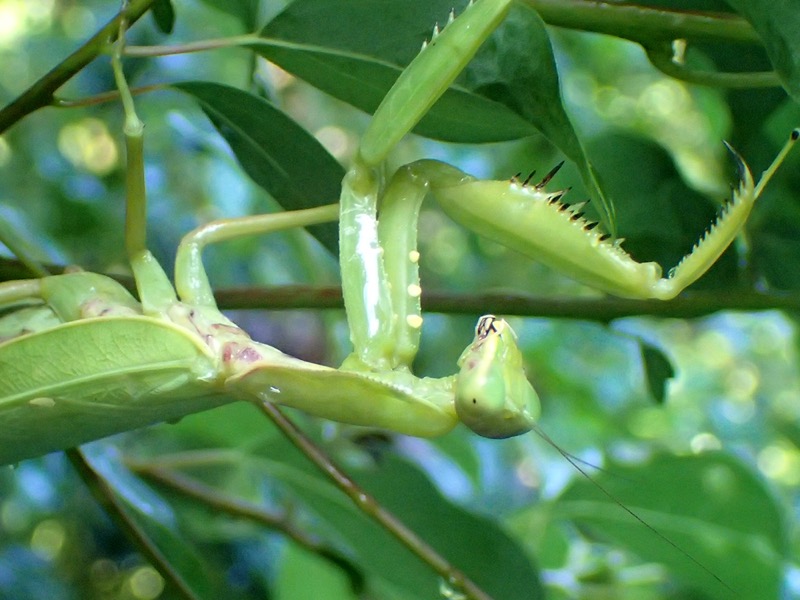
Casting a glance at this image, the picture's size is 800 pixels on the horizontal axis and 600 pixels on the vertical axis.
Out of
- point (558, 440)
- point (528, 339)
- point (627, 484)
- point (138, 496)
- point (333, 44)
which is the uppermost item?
point (333, 44)

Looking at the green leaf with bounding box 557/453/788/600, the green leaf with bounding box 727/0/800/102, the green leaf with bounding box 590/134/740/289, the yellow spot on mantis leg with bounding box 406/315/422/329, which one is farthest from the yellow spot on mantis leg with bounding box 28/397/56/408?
the green leaf with bounding box 557/453/788/600

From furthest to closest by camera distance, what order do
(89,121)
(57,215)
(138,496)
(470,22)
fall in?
1. (89,121)
2. (57,215)
3. (138,496)
4. (470,22)

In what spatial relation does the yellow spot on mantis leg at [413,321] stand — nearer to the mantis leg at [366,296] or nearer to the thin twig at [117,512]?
the mantis leg at [366,296]

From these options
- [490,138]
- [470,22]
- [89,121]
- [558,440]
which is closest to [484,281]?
[558,440]

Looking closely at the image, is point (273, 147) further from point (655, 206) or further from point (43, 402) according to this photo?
point (655, 206)

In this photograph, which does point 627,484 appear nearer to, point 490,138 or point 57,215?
point 490,138

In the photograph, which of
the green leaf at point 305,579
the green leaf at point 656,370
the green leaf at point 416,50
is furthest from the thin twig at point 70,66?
the green leaf at point 656,370
